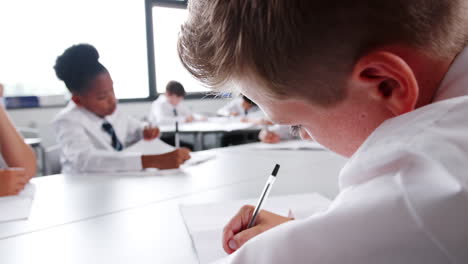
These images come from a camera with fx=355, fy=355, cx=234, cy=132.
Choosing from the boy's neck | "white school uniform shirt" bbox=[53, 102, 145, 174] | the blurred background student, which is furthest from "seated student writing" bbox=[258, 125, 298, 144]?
the blurred background student

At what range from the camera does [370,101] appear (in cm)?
29

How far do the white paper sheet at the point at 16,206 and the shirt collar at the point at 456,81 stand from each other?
738 mm

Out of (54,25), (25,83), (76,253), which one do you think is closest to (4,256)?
(76,253)

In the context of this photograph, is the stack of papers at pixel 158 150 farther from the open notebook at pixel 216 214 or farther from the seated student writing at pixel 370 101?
the seated student writing at pixel 370 101

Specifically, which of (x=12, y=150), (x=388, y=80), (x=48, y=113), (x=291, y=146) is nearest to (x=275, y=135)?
(x=291, y=146)

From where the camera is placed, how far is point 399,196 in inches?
8.8

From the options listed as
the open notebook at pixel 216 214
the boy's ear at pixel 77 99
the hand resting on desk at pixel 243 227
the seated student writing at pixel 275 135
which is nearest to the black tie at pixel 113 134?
the boy's ear at pixel 77 99

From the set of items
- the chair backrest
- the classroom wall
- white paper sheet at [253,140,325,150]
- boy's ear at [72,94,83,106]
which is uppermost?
boy's ear at [72,94,83,106]

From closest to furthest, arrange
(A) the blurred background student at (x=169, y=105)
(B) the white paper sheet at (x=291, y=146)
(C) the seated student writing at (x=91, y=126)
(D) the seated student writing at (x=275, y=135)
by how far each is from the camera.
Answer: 1. (C) the seated student writing at (x=91, y=126)
2. (B) the white paper sheet at (x=291, y=146)
3. (D) the seated student writing at (x=275, y=135)
4. (A) the blurred background student at (x=169, y=105)

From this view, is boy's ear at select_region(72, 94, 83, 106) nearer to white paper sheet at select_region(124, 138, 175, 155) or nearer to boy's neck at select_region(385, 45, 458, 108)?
white paper sheet at select_region(124, 138, 175, 155)

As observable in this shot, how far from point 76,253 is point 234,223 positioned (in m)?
0.24

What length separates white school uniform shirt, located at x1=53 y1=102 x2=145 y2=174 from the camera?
3.80 ft

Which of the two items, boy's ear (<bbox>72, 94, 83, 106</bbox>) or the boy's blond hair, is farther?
boy's ear (<bbox>72, 94, 83, 106</bbox>)

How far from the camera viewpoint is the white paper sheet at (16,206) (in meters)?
0.70
